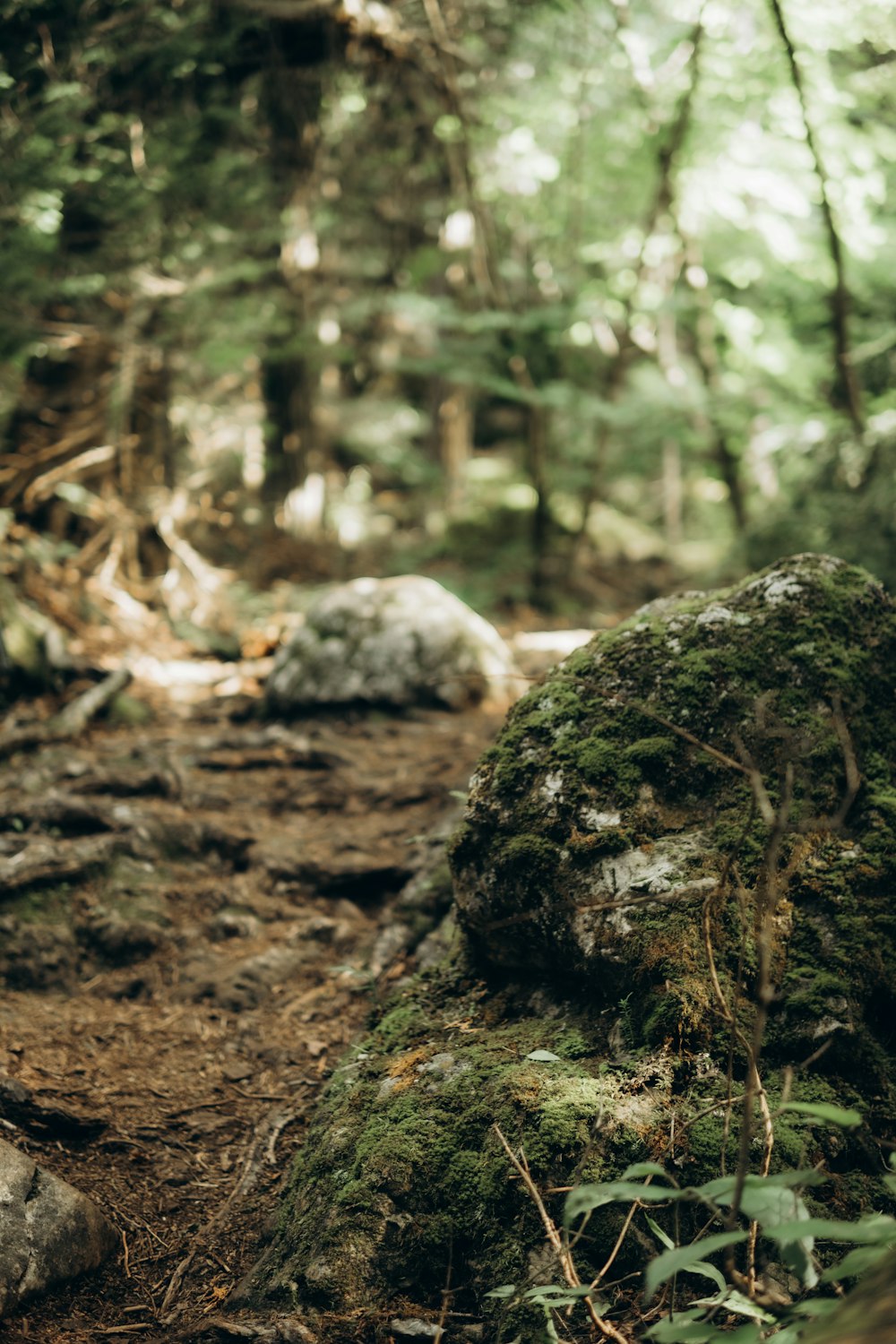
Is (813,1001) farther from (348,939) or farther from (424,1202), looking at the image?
(348,939)

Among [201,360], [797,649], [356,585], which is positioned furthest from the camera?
[201,360]

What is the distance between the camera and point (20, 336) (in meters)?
7.59

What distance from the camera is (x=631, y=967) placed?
2.46 meters

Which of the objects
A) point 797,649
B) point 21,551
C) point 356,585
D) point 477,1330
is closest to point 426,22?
point 356,585

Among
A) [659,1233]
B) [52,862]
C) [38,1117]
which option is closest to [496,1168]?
[659,1233]

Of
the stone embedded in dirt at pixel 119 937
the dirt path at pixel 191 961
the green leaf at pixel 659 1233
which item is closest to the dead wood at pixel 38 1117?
the dirt path at pixel 191 961

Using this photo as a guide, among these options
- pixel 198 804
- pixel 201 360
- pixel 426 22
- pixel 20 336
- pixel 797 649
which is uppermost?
pixel 426 22

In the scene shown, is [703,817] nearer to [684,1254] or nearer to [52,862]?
[684,1254]

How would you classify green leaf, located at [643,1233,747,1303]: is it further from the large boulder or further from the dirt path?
the dirt path

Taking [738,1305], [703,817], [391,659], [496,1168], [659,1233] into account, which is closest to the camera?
[738,1305]

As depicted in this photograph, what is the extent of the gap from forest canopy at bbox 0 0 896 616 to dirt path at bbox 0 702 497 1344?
3.80 m

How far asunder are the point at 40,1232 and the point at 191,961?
1763 millimetres

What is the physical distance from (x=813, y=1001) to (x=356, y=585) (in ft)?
18.0

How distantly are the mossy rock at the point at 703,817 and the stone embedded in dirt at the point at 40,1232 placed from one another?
57.1 inches
